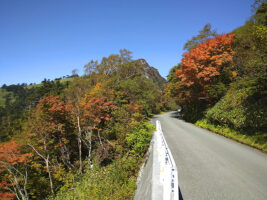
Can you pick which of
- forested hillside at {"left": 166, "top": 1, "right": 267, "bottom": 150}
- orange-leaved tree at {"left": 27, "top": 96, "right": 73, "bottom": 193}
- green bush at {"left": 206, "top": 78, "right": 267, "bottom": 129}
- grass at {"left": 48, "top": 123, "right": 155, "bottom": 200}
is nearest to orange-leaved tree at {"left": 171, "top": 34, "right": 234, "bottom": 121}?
forested hillside at {"left": 166, "top": 1, "right": 267, "bottom": 150}

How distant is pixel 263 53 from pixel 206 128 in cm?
708

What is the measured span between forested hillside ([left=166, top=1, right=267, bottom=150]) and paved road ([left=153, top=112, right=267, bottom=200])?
1518 millimetres

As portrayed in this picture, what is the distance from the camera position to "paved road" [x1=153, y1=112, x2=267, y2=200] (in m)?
3.90

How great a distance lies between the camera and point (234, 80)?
1323 centimetres

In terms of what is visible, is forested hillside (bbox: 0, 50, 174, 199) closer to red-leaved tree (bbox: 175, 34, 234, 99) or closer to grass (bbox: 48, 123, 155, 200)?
grass (bbox: 48, 123, 155, 200)

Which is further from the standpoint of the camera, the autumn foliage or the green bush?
the autumn foliage

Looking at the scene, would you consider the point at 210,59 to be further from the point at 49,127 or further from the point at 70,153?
the point at 70,153

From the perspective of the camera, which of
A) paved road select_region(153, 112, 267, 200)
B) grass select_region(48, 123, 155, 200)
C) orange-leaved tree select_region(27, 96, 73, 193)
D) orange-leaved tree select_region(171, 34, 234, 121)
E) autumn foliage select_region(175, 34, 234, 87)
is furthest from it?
autumn foliage select_region(175, 34, 234, 87)

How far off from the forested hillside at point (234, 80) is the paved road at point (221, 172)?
152 centimetres

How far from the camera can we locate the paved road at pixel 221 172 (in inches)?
154

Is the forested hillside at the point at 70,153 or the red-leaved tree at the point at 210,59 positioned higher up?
the red-leaved tree at the point at 210,59

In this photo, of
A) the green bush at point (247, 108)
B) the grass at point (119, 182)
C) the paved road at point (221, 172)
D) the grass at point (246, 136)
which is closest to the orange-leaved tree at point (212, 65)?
the green bush at point (247, 108)

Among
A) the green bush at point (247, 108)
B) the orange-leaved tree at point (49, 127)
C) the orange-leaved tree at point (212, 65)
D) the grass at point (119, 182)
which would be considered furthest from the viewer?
the orange-leaved tree at point (212, 65)

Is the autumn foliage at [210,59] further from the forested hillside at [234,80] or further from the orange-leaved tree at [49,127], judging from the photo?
the orange-leaved tree at [49,127]
